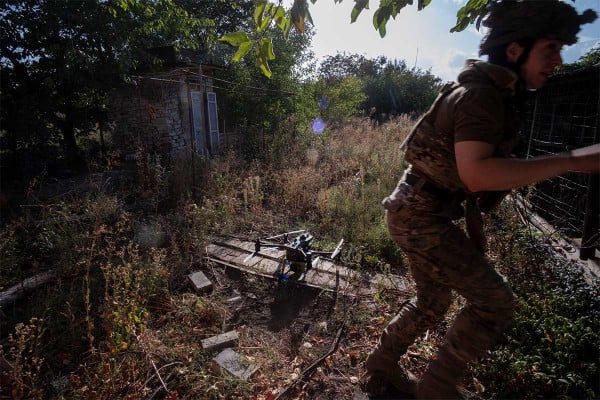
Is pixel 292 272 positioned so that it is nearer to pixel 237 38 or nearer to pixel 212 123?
pixel 237 38

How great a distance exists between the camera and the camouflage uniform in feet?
4.93

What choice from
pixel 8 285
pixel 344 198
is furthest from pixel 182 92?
pixel 8 285

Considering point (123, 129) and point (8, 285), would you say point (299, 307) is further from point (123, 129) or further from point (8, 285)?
point (123, 129)

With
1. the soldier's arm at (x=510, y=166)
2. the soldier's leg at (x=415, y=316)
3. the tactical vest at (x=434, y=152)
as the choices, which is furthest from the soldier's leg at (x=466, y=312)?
the soldier's arm at (x=510, y=166)

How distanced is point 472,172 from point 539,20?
0.76m

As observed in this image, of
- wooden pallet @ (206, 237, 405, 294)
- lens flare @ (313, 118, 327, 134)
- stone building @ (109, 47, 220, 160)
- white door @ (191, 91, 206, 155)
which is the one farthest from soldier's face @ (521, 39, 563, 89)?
lens flare @ (313, 118, 327, 134)

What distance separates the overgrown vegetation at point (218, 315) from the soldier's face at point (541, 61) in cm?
173

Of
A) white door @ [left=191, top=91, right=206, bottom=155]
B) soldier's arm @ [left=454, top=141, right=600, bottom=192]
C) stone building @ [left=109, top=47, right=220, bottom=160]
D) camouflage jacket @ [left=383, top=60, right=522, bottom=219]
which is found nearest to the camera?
soldier's arm @ [left=454, top=141, right=600, bottom=192]

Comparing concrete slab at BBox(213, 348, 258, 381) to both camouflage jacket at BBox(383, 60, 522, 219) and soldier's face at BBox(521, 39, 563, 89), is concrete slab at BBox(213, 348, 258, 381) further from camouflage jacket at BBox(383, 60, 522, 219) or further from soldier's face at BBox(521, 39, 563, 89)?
soldier's face at BBox(521, 39, 563, 89)

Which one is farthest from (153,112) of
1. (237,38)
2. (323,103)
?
(237,38)

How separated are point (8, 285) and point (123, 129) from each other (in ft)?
24.4

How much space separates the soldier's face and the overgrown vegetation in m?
1.73

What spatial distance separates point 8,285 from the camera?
3.56 metres

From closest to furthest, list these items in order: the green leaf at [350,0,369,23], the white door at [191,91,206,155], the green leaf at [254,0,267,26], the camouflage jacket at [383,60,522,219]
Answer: the camouflage jacket at [383,60,522,219] → the green leaf at [254,0,267,26] → the green leaf at [350,0,369,23] → the white door at [191,91,206,155]
